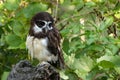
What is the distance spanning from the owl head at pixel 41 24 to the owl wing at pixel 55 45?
0.05m

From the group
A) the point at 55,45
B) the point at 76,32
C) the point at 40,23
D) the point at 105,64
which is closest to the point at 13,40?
the point at 40,23

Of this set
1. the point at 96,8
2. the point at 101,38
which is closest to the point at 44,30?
the point at 96,8

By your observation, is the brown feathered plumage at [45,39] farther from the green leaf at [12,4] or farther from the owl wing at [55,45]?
the green leaf at [12,4]

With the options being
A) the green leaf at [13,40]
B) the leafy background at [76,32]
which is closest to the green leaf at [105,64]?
the leafy background at [76,32]

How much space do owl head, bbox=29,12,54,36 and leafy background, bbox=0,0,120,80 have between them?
0.33 ft

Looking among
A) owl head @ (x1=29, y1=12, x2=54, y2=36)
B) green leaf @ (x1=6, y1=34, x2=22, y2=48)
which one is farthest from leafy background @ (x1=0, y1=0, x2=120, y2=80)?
owl head @ (x1=29, y1=12, x2=54, y2=36)

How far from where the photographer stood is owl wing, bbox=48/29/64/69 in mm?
3434

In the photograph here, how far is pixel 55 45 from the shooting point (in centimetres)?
348

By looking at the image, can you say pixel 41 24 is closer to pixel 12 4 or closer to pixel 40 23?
pixel 40 23

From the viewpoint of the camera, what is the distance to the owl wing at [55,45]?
343 cm

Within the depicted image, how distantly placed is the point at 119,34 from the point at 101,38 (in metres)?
0.83

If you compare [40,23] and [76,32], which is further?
[40,23]

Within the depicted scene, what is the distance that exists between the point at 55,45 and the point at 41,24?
207mm

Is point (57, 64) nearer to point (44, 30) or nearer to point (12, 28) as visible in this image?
point (44, 30)
